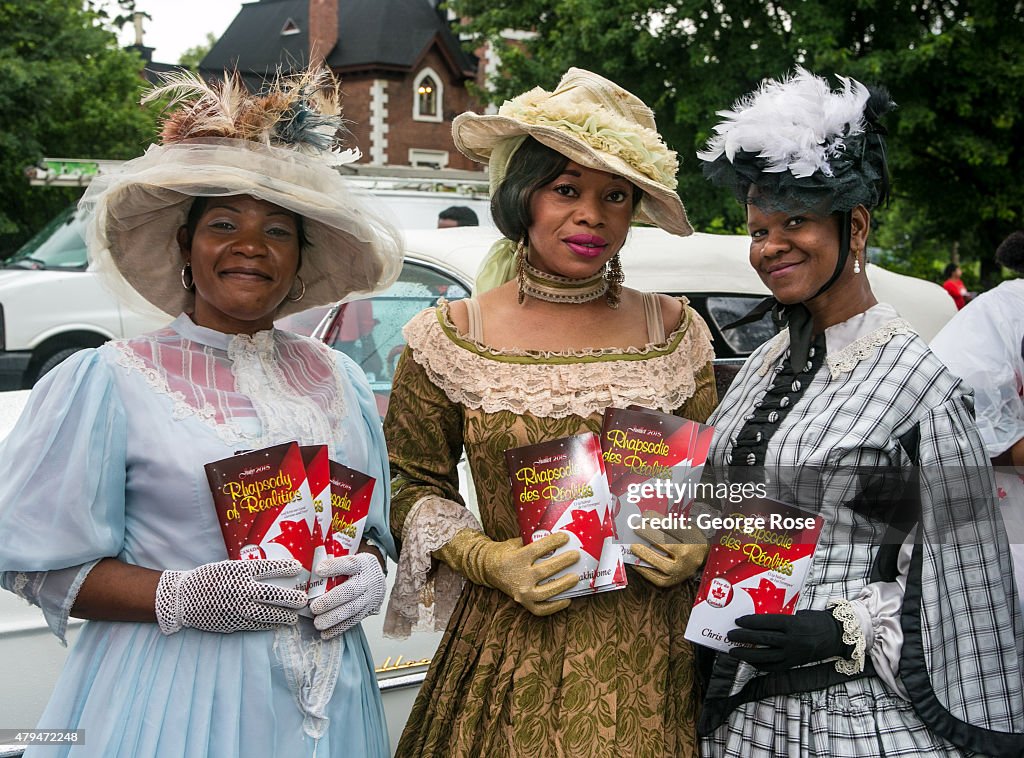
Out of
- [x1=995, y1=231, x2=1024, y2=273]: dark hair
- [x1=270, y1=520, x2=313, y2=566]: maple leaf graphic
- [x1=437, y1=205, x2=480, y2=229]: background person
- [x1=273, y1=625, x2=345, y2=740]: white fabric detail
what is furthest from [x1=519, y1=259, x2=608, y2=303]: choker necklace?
[x1=437, y1=205, x2=480, y2=229]: background person

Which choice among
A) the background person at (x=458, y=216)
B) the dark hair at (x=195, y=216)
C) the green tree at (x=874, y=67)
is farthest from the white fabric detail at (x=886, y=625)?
the green tree at (x=874, y=67)

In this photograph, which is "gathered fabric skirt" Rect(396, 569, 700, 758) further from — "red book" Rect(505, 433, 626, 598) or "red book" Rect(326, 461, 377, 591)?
"red book" Rect(326, 461, 377, 591)

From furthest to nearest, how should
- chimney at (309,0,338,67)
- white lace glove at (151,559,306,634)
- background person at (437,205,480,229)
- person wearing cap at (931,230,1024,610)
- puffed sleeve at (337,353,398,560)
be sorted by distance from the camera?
chimney at (309,0,338,67) < background person at (437,205,480,229) < person wearing cap at (931,230,1024,610) < puffed sleeve at (337,353,398,560) < white lace glove at (151,559,306,634)

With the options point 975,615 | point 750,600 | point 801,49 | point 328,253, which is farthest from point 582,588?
point 801,49

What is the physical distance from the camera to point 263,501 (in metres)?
2.04

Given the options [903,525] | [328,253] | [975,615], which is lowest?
[975,615]

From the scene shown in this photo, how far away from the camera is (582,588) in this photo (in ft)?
7.46

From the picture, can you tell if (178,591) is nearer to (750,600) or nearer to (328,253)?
(328,253)

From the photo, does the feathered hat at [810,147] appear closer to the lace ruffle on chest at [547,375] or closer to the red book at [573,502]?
the lace ruffle on chest at [547,375]

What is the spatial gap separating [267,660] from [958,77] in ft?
39.3

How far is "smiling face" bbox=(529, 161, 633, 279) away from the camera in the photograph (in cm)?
251

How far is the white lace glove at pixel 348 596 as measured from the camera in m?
2.15

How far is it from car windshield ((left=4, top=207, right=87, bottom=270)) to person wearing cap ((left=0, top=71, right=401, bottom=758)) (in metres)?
6.62

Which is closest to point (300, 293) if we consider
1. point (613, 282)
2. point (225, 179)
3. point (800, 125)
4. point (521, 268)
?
point (225, 179)
